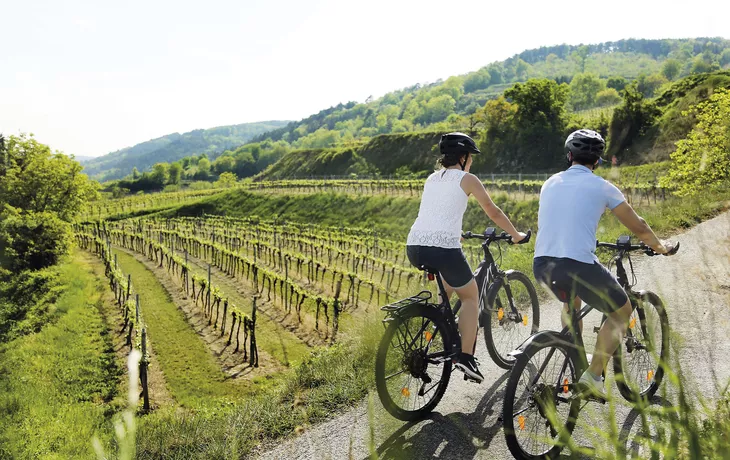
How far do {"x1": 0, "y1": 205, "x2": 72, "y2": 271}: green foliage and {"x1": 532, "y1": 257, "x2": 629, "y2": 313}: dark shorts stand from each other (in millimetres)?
32187

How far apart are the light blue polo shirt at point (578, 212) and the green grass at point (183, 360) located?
10963mm

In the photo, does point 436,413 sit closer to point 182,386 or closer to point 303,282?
A: point 182,386

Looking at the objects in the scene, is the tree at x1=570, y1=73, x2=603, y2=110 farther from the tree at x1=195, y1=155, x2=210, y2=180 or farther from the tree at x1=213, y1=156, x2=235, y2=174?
the tree at x1=195, y1=155, x2=210, y2=180

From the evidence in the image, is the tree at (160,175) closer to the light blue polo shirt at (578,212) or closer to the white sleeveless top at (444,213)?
the white sleeveless top at (444,213)

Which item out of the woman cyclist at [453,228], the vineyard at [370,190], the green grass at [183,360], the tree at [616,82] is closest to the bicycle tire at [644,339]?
the woman cyclist at [453,228]

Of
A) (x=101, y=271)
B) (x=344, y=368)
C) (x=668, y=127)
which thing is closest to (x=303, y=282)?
(x=101, y=271)

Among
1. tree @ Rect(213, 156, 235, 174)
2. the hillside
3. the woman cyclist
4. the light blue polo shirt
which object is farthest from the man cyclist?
tree @ Rect(213, 156, 235, 174)

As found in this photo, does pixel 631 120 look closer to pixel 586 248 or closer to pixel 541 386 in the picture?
pixel 586 248

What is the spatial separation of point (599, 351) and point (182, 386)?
47.1 ft

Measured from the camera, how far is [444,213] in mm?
4188

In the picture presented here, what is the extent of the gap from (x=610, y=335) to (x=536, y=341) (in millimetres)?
583

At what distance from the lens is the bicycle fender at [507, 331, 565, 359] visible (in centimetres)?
343

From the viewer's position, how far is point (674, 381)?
1.59 metres

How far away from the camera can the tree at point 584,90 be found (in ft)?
394
